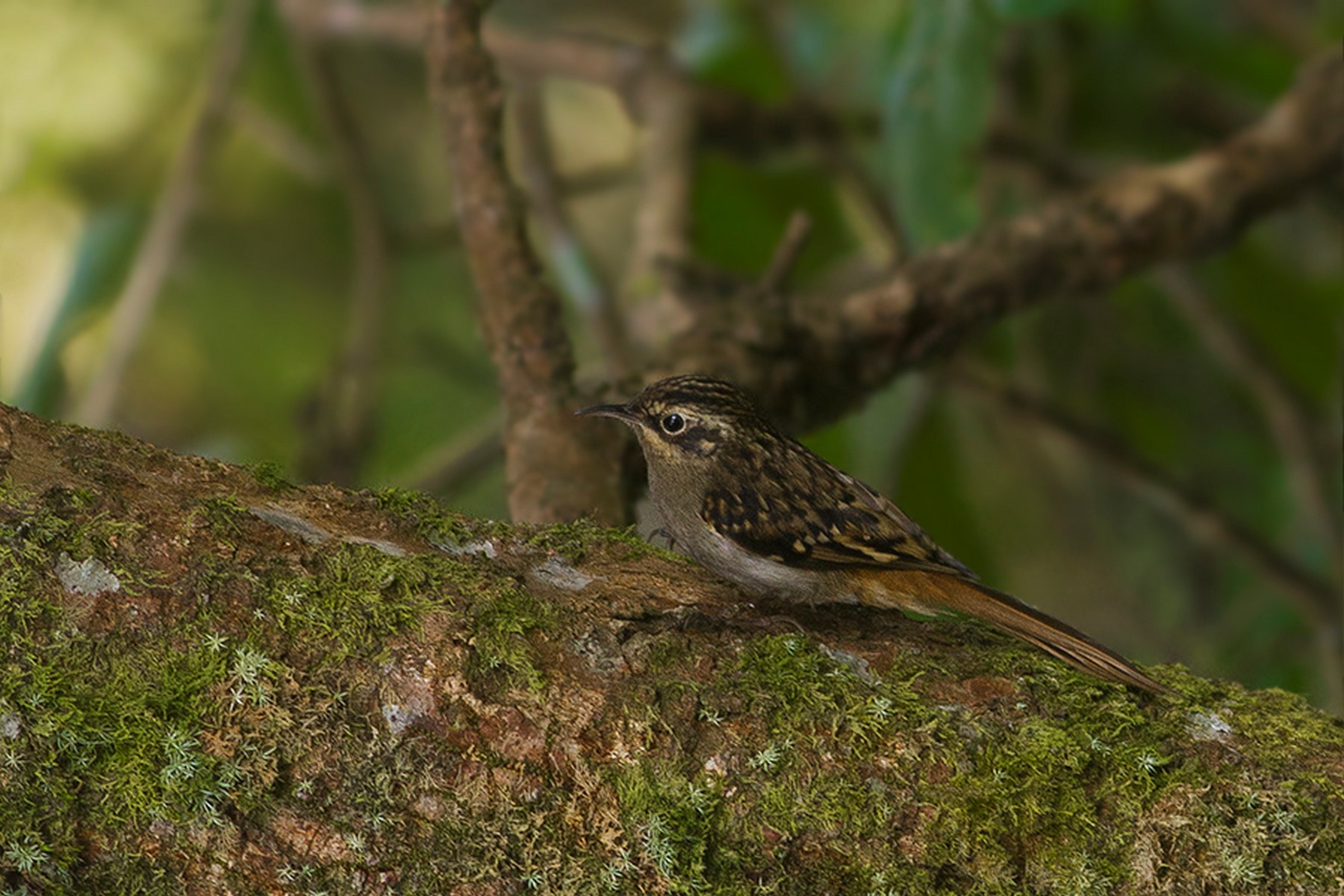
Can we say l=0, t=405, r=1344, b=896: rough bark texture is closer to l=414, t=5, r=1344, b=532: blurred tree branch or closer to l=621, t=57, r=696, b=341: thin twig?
l=414, t=5, r=1344, b=532: blurred tree branch

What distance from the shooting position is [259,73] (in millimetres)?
7215

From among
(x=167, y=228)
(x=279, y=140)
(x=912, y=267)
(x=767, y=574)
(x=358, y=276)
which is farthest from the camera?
(x=358, y=276)

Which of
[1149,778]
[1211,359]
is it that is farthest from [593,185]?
[1149,778]

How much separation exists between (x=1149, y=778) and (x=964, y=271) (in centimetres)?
256

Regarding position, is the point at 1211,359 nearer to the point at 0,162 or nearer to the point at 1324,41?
the point at 1324,41

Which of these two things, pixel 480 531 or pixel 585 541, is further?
pixel 585 541

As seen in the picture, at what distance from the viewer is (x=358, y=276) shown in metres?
6.52

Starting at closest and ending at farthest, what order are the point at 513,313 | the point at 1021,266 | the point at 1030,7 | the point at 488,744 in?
the point at 488,744 < the point at 513,313 < the point at 1030,7 < the point at 1021,266

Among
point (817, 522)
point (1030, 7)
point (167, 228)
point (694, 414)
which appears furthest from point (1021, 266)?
point (167, 228)

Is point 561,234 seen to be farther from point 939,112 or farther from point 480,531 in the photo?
point 480,531

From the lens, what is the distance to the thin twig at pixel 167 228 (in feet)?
16.5

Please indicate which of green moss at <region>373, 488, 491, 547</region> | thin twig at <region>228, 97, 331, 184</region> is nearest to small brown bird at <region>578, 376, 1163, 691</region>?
green moss at <region>373, 488, 491, 547</region>

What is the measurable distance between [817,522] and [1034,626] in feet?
1.94

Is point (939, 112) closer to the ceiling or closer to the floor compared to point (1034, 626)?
closer to the ceiling
